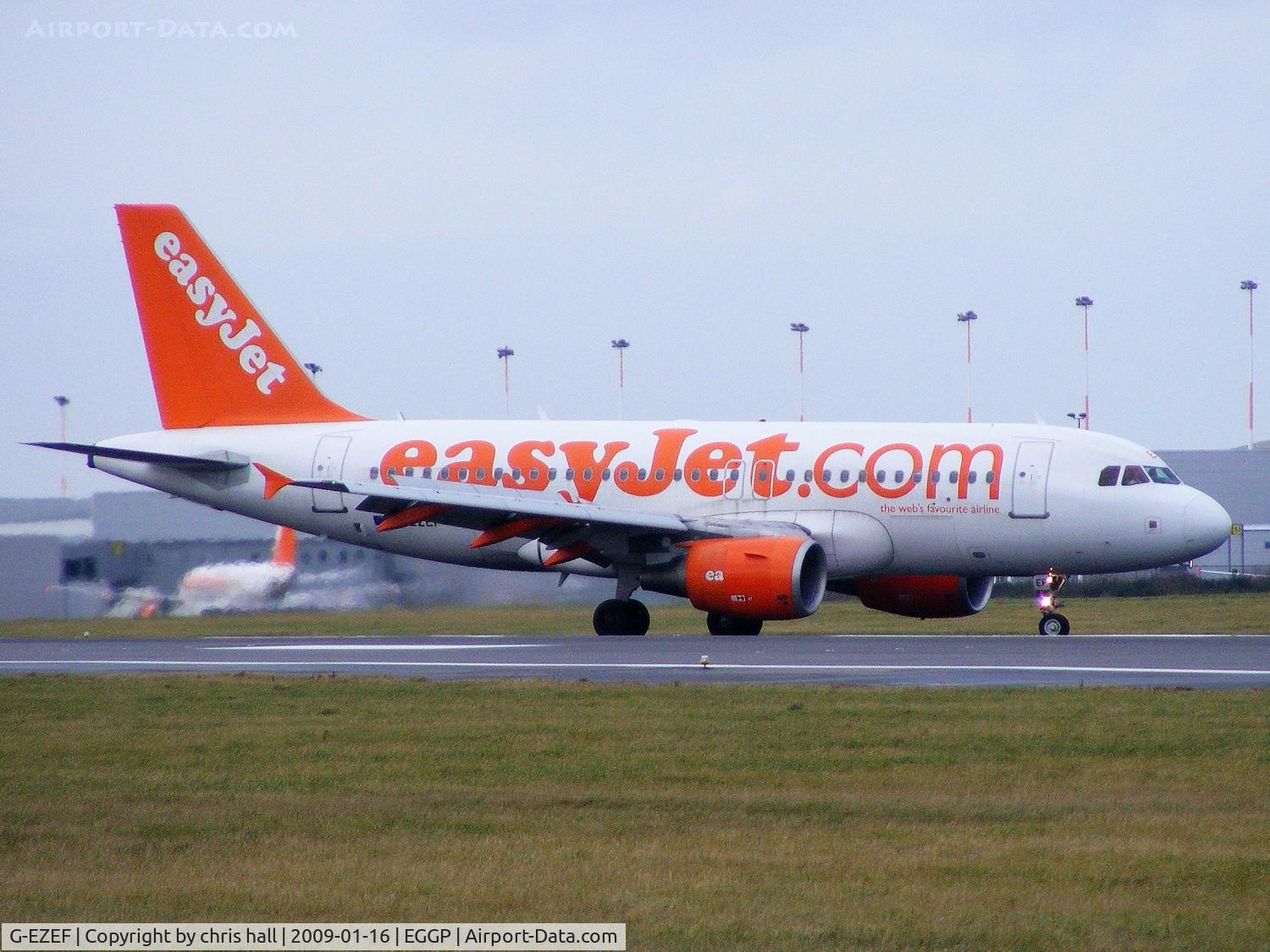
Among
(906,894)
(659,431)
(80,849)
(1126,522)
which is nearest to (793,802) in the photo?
(906,894)

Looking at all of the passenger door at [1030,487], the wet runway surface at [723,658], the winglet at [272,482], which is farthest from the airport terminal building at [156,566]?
the passenger door at [1030,487]

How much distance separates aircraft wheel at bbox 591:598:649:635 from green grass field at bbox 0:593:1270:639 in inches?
50.4

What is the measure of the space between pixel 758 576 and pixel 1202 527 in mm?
7129

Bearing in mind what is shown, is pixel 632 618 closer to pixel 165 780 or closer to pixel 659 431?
pixel 659 431

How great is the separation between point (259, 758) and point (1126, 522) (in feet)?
61.8

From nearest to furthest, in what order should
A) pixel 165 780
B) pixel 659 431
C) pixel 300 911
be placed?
pixel 300 911
pixel 165 780
pixel 659 431

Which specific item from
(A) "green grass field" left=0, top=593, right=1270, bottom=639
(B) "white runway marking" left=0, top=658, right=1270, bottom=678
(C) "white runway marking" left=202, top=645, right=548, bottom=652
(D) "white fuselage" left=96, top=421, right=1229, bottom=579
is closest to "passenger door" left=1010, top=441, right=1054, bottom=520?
(D) "white fuselage" left=96, top=421, right=1229, bottom=579

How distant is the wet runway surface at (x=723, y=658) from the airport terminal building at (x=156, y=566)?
4.09 m

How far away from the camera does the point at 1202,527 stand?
28.7 m

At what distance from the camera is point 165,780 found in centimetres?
1210

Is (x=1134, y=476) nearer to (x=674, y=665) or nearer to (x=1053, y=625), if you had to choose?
(x=1053, y=625)

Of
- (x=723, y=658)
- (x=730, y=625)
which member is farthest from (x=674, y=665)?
(x=730, y=625)

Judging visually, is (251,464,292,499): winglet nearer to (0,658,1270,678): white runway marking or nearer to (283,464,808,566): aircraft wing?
(283,464,808,566): aircraft wing

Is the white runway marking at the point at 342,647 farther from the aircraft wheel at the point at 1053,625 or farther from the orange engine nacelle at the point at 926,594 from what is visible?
the aircraft wheel at the point at 1053,625
